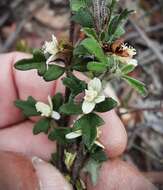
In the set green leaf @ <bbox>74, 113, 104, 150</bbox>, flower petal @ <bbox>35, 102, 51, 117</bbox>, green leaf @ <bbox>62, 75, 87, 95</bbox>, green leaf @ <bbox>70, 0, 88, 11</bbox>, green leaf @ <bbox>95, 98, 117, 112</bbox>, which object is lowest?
flower petal @ <bbox>35, 102, 51, 117</bbox>

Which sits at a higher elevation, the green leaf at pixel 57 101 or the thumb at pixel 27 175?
the green leaf at pixel 57 101

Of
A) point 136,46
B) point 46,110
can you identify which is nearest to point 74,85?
point 46,110

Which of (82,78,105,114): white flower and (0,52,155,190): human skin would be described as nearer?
(82,78,105,114): white flower

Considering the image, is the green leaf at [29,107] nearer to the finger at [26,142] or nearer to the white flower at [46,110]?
the white flower at [46,110]

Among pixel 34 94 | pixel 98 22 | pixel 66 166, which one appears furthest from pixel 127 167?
pixel 98 22

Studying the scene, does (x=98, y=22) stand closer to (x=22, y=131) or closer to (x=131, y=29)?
(x=22, y=131)

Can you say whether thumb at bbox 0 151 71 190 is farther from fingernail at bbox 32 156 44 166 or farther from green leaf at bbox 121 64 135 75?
green leaf at bbox 121 64 135 75

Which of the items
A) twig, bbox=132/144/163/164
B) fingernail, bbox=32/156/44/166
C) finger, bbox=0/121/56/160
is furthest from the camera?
twig, bbox=132/144/163/164

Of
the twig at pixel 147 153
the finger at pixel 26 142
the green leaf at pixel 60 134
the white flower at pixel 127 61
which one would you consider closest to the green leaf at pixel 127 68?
the white flower at pixel 127 61

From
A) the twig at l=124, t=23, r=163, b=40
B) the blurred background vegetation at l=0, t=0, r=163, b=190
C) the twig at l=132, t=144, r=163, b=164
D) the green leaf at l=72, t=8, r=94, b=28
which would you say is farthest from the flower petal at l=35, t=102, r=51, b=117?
the twig at l=124, t=23, r=163, b=40
